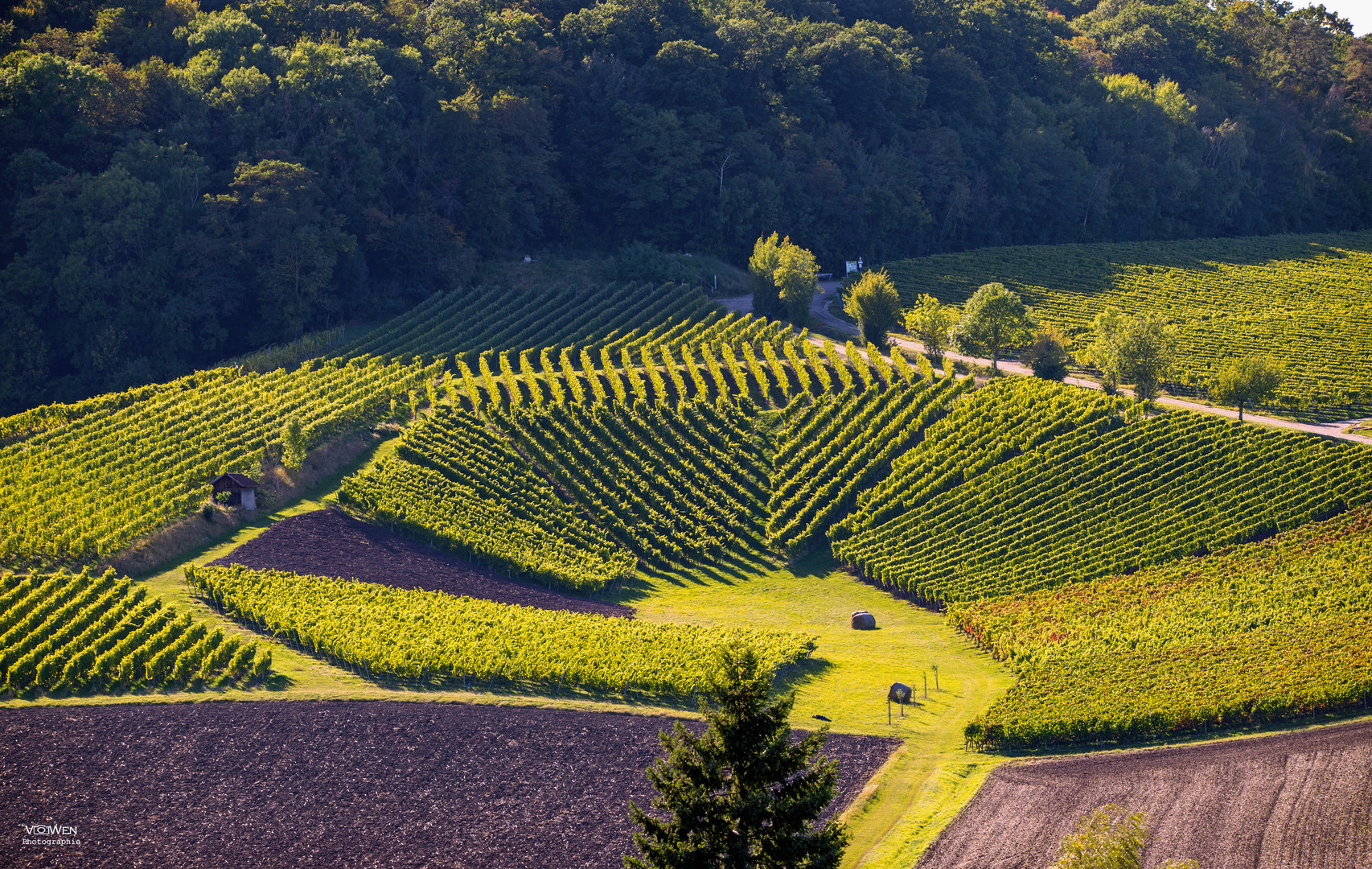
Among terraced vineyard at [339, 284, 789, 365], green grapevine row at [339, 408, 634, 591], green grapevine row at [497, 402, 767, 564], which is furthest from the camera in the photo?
terraced vineyard at [339, 284, 789, 365]

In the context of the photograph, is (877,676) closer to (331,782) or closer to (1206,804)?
(1206,804)

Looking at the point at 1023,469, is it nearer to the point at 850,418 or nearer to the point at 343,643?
the point at 850,418

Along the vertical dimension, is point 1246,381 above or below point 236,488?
above

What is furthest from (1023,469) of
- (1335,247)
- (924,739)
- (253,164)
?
(1335,247)

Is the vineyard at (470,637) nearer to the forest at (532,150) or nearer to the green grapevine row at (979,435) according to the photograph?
the green grapevine row at (979,435)

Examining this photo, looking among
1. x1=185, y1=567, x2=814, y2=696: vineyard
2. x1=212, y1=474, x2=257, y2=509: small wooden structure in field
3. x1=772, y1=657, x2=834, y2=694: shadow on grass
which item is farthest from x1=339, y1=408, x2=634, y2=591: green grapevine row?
x1=772, y1=657, x2=834, y2=694: shadow on grass

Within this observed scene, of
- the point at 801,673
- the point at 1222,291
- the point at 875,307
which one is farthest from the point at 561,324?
the point at 1222,291

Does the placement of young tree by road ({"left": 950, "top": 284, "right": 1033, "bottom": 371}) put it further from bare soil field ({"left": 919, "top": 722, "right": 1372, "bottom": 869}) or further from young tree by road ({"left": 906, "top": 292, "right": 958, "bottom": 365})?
bare soil field ({"left": 919, "top": 722, "right": 1372, "bottom": 869})
